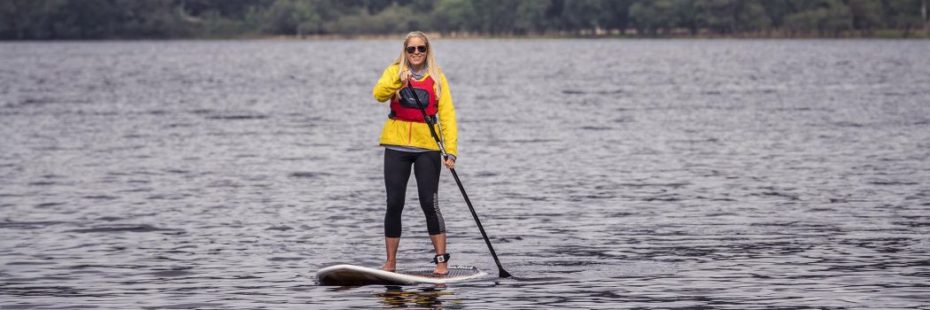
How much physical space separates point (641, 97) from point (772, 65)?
61.9m

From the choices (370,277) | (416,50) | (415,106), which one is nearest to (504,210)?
(370,277)

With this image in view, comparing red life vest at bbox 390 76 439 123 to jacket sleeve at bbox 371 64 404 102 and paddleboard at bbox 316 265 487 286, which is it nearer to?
jacket sleeve at bbox 371 64 404 102

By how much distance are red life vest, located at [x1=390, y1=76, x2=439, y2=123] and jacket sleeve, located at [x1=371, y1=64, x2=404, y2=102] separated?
0.16 m

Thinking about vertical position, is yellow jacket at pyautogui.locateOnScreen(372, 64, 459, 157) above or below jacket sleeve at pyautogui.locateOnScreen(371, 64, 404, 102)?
below

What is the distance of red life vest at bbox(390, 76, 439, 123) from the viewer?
51.1 feet

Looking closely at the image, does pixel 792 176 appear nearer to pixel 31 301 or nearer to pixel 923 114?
pixel 31 301

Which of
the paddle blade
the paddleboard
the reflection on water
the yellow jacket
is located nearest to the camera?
the reflection on water

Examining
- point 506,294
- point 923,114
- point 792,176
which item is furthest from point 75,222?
point 923,114

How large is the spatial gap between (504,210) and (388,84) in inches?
367

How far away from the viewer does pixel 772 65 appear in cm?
13212

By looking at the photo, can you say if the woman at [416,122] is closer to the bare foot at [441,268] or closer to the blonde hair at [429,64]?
the blonde hair at [429,64]

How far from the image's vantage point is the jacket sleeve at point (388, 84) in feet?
50.4

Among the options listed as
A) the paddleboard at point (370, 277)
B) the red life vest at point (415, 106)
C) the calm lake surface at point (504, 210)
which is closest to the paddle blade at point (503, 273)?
the calm lake surface at point (504, 210)

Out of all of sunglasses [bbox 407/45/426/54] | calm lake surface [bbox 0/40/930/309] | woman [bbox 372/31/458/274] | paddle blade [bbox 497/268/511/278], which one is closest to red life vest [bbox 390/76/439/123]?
woman [bbox 372/31/458/274]
